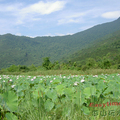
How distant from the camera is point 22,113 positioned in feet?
3.61

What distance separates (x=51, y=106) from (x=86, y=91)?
1.27 ft

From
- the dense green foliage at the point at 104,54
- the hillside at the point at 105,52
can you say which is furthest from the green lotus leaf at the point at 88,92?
the hillside at the point at 105,52

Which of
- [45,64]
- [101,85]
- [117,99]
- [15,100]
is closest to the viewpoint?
[15,100]

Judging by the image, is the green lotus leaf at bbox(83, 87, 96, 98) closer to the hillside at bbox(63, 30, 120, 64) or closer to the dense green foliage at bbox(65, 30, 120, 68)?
the dense green foliage at bbox(65, 30, 120, 68)

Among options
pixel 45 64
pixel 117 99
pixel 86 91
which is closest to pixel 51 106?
pixel 86 91

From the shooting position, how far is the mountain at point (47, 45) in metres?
106

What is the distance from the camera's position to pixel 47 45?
147 metres

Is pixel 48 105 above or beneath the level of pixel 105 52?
beneath

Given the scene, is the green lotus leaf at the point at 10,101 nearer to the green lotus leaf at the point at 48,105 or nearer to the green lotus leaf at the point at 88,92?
the green lotus leaf at the point at 48,105

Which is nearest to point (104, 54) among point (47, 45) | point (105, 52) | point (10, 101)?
point (105, 52)

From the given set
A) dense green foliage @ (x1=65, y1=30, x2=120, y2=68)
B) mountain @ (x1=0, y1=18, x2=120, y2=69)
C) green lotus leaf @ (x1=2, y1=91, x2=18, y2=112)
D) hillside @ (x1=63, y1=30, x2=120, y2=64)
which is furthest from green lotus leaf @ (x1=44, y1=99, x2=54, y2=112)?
mountain @ (x1=0, y1=18, x2=120, y2=69)

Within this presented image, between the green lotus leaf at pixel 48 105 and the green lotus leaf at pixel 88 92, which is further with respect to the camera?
the green lotus leaf at pixel 88 92

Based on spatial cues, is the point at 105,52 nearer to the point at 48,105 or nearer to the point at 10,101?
the point at 48,105

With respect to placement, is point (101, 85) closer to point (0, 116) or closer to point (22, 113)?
point (22, 113)
